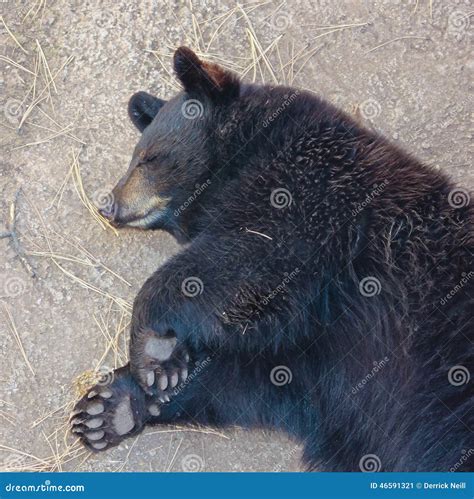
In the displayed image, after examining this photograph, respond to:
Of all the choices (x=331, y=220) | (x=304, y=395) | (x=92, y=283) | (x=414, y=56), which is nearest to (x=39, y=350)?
(x=92, y=283)

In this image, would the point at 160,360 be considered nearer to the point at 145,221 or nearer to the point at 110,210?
the point at 145,221

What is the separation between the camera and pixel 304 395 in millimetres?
4719

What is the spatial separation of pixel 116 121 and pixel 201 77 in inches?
58.2

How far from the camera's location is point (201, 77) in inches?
181

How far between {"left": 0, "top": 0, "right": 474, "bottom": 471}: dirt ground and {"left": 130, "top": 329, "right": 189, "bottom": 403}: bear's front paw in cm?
119

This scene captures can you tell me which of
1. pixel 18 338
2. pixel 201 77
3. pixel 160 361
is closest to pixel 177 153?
pixel 201 77

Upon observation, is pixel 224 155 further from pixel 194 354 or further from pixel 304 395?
pixel 304 395

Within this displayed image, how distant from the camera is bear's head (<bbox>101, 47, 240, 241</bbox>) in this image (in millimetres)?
4652

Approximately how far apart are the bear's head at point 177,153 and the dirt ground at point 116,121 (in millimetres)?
840

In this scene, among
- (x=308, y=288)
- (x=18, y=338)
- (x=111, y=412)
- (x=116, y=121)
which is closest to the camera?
(x=308, y=288)

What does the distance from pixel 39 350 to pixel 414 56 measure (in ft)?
12.9

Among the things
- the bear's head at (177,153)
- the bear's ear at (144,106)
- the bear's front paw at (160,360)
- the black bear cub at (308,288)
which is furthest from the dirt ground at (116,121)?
the bear's front paw at (160,360)

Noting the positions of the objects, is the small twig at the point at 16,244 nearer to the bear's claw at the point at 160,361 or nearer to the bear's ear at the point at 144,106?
the bear's ear at the point at 144,106

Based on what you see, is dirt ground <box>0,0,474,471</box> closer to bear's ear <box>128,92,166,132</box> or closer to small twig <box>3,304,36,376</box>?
small twig <box>3,304,36,376</box>
